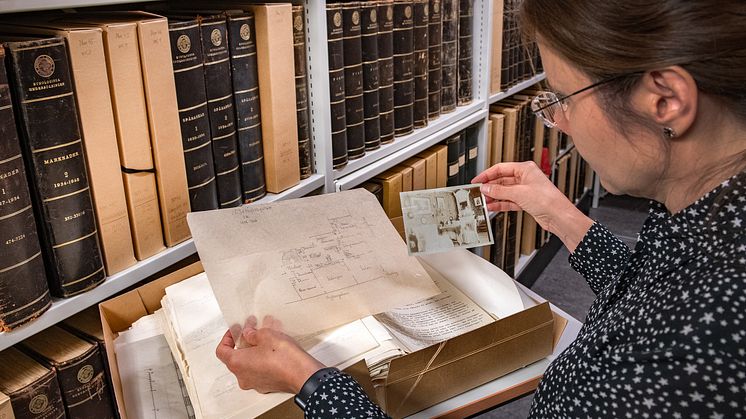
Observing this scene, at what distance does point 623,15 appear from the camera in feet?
1.98

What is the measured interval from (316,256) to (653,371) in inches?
21.2

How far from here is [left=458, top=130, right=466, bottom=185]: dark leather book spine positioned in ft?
5.92

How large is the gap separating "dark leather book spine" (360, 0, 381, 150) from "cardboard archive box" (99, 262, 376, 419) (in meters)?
0.52

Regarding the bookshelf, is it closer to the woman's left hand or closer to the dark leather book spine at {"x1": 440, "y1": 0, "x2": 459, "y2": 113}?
the dark leather book spine at {"x1": 440, "y1": 0, "x2": 459, "y2": 113}

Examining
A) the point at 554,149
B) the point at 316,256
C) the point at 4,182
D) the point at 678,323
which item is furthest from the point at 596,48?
the point at 554,149

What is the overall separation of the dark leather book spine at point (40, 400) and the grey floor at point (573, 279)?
147 cm

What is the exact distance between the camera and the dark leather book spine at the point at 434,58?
1518 mm

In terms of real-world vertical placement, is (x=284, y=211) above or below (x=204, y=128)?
below

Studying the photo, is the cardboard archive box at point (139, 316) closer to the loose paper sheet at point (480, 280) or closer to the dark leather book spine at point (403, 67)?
the loose paper sheet at point (480, 280)

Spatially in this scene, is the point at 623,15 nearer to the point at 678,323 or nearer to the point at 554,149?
the point at 678,323

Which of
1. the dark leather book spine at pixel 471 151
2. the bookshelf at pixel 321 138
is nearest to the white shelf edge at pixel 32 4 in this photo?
the bookshelf at pixel 321 138

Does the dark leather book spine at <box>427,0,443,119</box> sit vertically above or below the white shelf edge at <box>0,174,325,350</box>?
above

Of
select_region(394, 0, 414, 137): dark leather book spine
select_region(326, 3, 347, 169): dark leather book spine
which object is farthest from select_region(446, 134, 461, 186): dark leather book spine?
select_region(326, 3, 347, 169): dark leather book spine

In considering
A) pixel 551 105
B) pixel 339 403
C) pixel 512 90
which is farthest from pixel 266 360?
pixel 512 90
